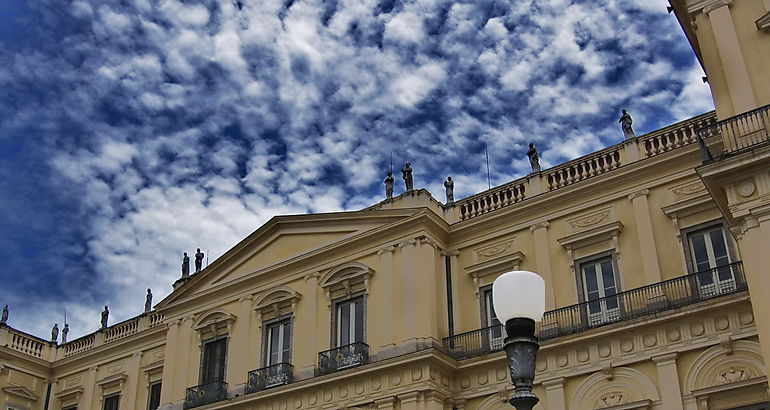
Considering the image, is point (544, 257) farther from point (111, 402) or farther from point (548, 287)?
point (111, 402)

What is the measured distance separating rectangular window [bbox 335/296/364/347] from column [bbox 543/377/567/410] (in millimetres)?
5448

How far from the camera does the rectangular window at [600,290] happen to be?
66.3ft

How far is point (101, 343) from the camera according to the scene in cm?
3175

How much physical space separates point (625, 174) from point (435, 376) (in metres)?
6.87

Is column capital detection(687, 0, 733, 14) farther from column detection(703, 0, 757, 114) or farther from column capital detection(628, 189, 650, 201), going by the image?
column capital detection(628, 189, 650, 201)

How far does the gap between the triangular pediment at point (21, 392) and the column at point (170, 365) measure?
719cm

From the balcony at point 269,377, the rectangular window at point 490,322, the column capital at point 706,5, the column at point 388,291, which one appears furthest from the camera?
the balcony at point 269,377

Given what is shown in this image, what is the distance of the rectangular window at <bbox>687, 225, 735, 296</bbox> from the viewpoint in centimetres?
1877

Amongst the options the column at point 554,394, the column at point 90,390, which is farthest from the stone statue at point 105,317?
the column at point 554,394

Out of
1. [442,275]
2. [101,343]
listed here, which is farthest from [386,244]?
[101,343]

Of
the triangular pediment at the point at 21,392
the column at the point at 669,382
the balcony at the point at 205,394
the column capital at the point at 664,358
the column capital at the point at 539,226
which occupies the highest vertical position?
the column capital at the point at 539,226

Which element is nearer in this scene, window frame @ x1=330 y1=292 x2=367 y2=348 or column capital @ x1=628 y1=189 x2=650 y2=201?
column capital @ x1=628 y1=189 x2=650 y2=201

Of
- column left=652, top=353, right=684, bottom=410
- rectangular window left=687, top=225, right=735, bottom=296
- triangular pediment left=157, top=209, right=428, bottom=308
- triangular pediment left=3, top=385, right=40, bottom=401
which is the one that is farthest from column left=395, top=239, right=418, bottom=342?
triangular pediment left=3, top=385, right=40, bottom=401

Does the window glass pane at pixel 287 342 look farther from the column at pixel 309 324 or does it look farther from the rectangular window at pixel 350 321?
the rectangular window at pixel 350 321
